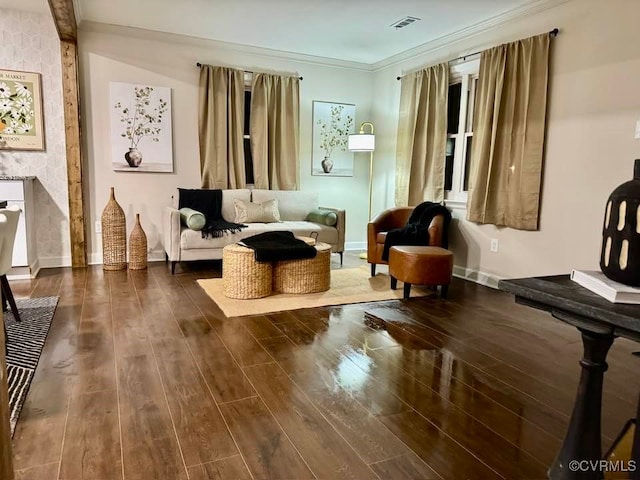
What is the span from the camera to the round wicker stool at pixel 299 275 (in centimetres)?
380

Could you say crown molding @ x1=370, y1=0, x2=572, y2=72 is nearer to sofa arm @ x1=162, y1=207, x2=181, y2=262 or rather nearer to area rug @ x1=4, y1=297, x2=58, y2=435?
sofa arm @ x1=162, y1=207, x2=181, y2=262

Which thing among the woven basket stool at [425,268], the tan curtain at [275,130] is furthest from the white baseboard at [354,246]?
the woven basket stool at [425,268]

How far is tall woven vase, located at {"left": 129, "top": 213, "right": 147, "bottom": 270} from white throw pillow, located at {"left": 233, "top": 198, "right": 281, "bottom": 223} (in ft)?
3.41

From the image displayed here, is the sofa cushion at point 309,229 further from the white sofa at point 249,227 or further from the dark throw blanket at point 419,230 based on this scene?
the dark throw blanket at point 419,230

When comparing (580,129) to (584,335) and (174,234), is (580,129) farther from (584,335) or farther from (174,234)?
(174,234)

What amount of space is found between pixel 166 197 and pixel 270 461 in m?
4.16

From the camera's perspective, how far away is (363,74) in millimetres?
6191

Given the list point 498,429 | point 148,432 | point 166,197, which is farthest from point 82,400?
point 166,197

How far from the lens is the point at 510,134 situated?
4105 mm

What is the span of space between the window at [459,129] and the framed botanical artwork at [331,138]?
1.60 m

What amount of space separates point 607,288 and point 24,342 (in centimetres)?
290

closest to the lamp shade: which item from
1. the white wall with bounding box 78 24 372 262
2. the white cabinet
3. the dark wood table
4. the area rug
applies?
the white wall with bounding box 78 24 372 262

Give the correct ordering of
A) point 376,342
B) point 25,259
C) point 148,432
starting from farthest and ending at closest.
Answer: point 25,259
point 376,342
point 148,432

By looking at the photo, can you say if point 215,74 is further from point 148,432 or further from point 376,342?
point 148,432
